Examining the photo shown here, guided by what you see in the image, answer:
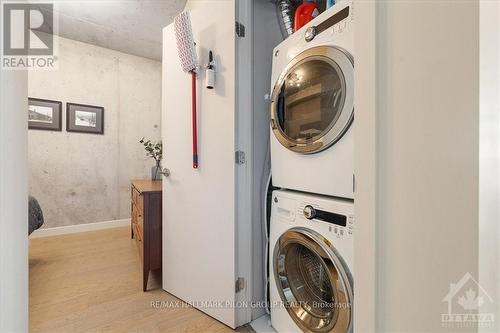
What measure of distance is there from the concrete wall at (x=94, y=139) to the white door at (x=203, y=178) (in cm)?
209

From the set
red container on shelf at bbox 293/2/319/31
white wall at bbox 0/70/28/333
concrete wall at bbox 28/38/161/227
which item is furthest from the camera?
concrete wall at bbox 28/38/161/227

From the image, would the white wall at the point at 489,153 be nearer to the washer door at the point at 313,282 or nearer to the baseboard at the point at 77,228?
the washer door at the point at 313,282

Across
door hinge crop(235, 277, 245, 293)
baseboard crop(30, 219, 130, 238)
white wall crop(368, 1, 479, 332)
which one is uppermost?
white wall crop(368, 1, 479, 332)

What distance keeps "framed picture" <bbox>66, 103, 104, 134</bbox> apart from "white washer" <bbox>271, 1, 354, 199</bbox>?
2.99 metres

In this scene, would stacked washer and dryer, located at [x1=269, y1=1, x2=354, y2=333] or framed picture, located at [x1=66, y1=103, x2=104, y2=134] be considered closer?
stacked washer and dryer, located at [x1=269, y1=1, x2=354, y2=333]

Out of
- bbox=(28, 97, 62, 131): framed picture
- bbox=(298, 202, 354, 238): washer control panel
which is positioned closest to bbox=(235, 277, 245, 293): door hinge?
bbox=(298, 202, 354, 238): washer control panel

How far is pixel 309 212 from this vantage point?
1.09 metres

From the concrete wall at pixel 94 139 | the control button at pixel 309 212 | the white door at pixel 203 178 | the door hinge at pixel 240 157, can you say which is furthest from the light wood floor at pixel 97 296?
the door hinge at pixel 240 157

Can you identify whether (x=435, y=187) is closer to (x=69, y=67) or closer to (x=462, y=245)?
(x=462, y=245)

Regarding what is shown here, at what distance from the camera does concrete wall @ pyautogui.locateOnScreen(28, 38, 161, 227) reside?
3.04 m

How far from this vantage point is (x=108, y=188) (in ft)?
11.3

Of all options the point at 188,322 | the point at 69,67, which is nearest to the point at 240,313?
the point at 188,322

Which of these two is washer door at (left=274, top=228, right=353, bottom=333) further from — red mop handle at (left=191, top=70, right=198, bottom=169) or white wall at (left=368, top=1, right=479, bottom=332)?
red mop handle at (left=191, top=70, right=198, bottom=169)

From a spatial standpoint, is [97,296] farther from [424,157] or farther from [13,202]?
[424,157]
